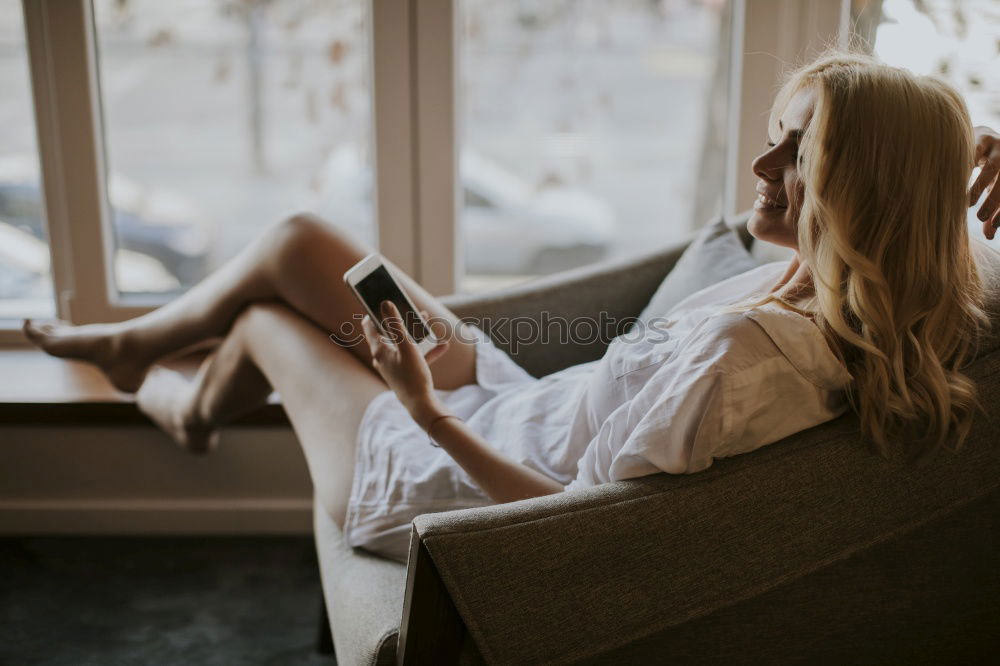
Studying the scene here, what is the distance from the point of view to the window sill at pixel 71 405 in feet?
6.30

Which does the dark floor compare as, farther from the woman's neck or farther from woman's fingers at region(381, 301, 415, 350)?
the woman's neck

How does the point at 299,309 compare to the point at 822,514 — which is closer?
the point at 822,514

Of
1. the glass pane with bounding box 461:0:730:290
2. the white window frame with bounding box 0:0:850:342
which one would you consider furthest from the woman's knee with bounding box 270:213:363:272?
the glass pane with bounding box 461:0:730:290

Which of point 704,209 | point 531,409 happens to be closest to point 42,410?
point 531,409

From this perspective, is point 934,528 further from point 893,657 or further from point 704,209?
point 704,209

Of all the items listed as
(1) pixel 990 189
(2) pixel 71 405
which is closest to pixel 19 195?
(2) pixel 71 405

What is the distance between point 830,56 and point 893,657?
0.75m

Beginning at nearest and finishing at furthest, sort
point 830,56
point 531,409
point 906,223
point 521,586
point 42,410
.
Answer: point 521,586 < point 906,223 < point 830,56 < point 531,409 < point 42,410

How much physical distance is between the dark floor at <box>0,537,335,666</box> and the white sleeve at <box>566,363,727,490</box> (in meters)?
0.90

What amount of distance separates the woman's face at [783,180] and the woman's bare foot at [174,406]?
110 centimetres

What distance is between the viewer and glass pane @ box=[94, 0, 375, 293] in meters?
2.12

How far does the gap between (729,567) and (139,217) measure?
1.81m

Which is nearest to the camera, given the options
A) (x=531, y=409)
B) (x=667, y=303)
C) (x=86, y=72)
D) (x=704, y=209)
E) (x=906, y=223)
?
(x=906, y=223)

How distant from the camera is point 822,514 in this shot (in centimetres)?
95
